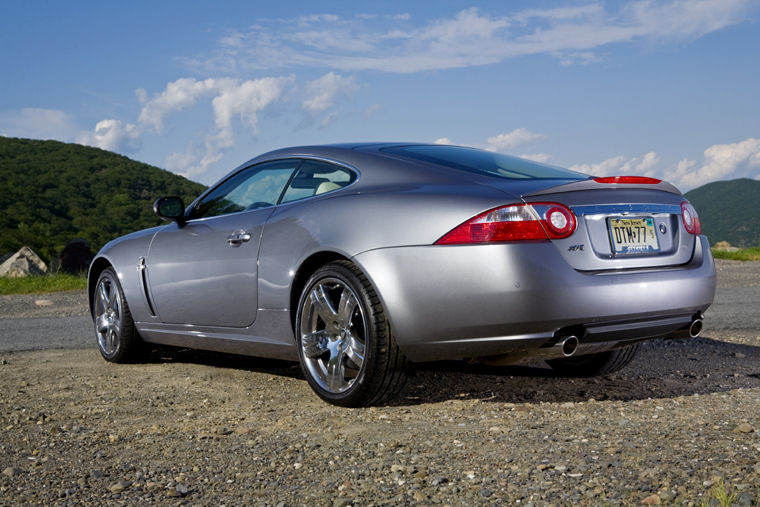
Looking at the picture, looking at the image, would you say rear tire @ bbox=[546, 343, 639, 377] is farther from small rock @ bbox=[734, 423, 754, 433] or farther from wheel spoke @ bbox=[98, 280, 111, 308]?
wheel spoke @ bbox=[98, 280, 111, 308]

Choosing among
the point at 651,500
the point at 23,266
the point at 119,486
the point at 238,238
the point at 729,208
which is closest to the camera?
the point at 651,500

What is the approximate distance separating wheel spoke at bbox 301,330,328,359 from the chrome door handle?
2.49ft

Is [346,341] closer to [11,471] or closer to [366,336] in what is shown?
[366,336]

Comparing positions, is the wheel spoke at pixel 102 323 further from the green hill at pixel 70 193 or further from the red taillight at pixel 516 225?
the green hill at pixel 70 193

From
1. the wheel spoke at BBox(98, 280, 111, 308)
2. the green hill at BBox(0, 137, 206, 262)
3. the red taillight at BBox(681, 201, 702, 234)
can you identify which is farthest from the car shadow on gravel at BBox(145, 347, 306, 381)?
the green hill at BBox(0, 137, 206, 262)

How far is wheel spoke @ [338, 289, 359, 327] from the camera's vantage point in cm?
411

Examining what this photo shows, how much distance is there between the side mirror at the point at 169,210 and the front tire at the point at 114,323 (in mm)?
834

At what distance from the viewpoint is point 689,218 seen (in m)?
4.24

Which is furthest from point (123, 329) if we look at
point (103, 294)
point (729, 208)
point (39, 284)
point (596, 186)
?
point (729, 208)

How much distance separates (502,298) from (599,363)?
5.47 feet

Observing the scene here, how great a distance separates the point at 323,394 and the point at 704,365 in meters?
2.72

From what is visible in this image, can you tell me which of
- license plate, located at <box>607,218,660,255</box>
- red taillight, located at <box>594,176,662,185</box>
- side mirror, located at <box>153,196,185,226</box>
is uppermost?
red taillight, located at <box>594,176,662,185</box>

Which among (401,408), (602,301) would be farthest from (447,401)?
(602,301)

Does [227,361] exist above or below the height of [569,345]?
below
